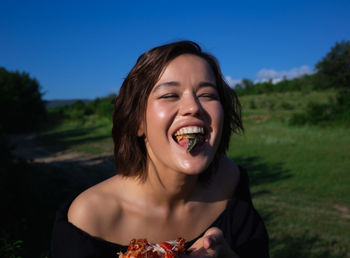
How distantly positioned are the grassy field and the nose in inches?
142

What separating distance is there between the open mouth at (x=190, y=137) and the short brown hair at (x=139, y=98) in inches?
11.0

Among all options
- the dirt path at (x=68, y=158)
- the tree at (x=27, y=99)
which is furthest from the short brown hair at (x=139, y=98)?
the tree at (x=27, y=99)

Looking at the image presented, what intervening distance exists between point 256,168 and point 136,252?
8182 millimetres

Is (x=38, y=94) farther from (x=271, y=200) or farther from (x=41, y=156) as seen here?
(x=271, y=200)

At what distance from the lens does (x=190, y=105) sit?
4.74 feet

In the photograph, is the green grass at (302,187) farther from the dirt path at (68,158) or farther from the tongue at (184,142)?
the dirt path at (68,158)

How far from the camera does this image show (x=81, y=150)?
12.7m

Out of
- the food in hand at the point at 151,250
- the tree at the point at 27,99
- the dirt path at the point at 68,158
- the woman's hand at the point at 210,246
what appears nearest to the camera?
the food in hand at the point at 151,250

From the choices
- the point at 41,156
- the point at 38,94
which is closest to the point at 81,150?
the point at 41,156

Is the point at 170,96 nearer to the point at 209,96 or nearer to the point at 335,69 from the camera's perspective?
the point at 209,96

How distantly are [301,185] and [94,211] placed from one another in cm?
683

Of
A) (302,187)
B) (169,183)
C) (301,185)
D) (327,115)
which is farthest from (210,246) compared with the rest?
(327,115)

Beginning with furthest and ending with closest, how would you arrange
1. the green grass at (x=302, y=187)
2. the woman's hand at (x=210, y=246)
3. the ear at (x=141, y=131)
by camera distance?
1. the green grass at (x=302, y=187)
2. the ear at (x=141, y=131)
3. the woman's hand at (x=210, y=246)

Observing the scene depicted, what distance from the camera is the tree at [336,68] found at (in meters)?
20.0
